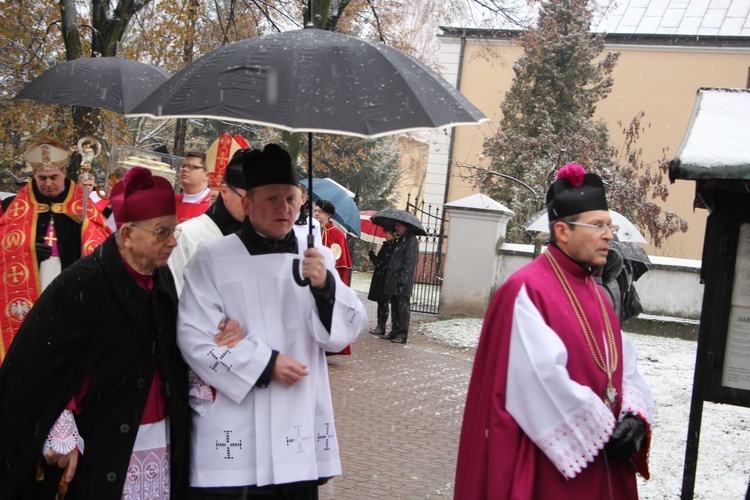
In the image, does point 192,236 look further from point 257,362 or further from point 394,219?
point 394,219

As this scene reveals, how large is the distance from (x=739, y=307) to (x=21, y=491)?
3.45 meters

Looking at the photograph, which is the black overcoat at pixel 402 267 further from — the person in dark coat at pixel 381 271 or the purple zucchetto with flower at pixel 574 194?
the purple zucchetto with flower at pixel 574 194

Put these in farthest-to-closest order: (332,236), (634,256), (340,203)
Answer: (340,203) < (332,236) < (634,256)

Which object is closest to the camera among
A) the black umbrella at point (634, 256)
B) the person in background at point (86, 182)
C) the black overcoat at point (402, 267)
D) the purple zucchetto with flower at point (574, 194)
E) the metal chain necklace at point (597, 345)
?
the metal chain necklace at point (597, 345)

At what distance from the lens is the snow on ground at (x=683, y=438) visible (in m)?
6.54

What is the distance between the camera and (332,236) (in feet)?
39.3

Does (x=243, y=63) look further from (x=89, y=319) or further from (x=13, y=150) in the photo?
(x=13, y=150)

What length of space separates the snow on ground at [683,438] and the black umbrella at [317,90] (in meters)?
4.12

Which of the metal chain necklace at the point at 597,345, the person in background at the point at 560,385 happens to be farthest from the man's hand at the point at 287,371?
the metal chain necklace at the point at 597,345

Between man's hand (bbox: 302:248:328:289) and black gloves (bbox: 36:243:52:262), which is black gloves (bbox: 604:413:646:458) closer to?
man's hand (bbox: 302:248:328:289)

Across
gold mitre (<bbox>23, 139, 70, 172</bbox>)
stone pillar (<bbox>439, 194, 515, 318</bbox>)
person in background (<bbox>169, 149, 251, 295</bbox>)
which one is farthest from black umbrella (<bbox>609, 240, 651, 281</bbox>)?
stone pillar (<bbox>439, 194, 515, 318</bbox>)

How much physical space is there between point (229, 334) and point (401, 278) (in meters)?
10.5

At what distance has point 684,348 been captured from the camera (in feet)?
47.5

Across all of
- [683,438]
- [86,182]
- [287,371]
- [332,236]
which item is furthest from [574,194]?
[332,236]
